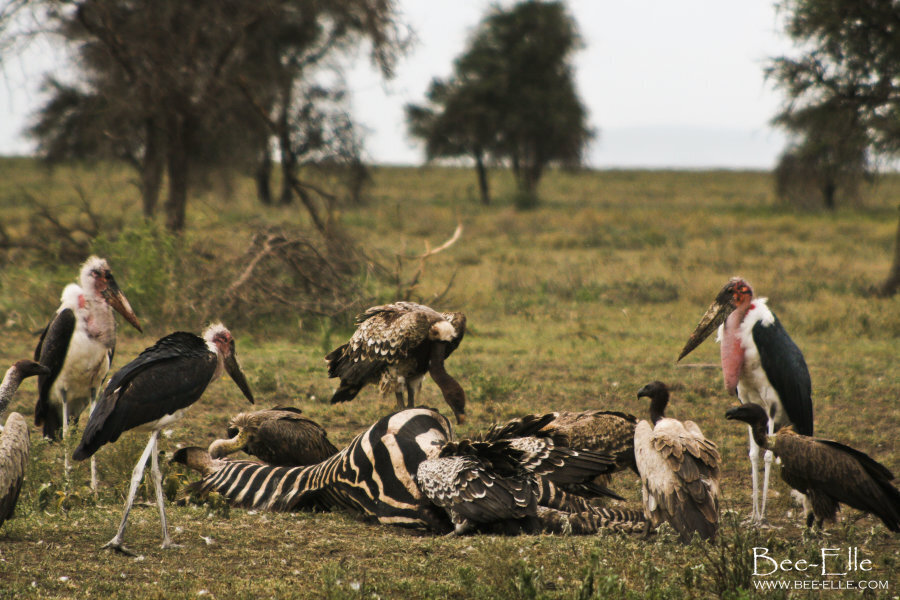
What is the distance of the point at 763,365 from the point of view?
6.72 metres

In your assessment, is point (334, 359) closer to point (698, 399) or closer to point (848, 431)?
point (698, 399)

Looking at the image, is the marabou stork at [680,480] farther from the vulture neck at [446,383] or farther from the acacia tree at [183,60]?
the acacia tree at [183,60]

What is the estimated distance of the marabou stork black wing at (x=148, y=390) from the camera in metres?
5.08

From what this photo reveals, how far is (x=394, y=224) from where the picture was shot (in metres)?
24.5

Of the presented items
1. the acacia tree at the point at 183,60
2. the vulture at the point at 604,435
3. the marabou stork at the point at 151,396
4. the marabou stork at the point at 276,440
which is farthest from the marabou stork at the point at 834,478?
the acacia tree at the point at 183,60

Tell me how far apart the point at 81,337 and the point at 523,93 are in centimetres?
3148

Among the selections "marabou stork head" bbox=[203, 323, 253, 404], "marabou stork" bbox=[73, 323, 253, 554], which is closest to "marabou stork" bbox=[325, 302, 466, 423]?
"marabou stork head" bbox=[203, 323, 253, 404]

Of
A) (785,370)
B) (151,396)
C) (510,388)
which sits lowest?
(510,388)

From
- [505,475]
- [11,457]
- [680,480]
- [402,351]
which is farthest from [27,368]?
[680,480]

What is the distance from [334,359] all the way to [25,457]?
3619mm

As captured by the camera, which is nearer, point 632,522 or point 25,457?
point 25,457

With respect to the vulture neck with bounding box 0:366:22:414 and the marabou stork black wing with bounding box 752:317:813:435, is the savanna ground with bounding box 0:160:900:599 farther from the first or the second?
the vulture neck with bounding box 0:366:22:414

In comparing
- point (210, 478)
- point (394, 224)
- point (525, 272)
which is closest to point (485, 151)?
point (394, 224)

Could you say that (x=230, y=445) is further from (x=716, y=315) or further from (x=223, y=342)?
(x=716, y=315)
